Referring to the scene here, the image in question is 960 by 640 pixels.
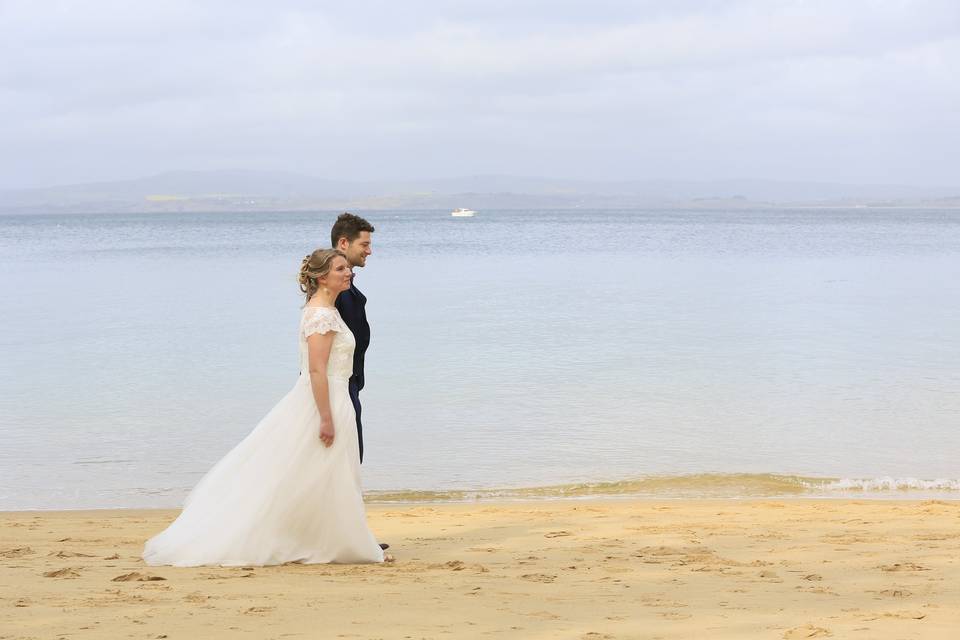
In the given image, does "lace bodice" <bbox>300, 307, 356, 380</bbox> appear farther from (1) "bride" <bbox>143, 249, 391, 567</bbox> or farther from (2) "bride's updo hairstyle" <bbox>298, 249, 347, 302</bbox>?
(2) "bride's updo hairstyle" <bbox>298, 249, 347, 302</bbox>

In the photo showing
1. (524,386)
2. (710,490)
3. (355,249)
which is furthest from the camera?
(524,386)

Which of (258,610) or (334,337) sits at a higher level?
(334,337)

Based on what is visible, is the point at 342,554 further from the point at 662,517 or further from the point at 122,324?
the point at 122,324

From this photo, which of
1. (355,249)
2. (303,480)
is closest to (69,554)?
(303,480)

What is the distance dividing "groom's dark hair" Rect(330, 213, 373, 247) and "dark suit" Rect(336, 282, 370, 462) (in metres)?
0.29

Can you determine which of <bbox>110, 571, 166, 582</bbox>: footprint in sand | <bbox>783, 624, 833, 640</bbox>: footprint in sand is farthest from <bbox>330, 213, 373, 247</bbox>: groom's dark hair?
<bbox>783, 624, 833, 640</bbox>: footprint in sand

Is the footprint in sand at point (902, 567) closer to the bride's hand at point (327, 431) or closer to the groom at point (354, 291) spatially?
the groom at point (354, 291)

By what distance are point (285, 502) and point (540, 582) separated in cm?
155

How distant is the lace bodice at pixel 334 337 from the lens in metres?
6.43

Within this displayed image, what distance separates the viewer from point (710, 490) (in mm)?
10609

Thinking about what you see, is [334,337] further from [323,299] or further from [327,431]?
[327,431]

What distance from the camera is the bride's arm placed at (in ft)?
21.1

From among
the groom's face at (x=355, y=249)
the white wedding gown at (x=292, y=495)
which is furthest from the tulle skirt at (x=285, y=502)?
the groom's face at (x=355, y=249)

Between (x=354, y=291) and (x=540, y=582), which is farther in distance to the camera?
(x=354, y=291)
